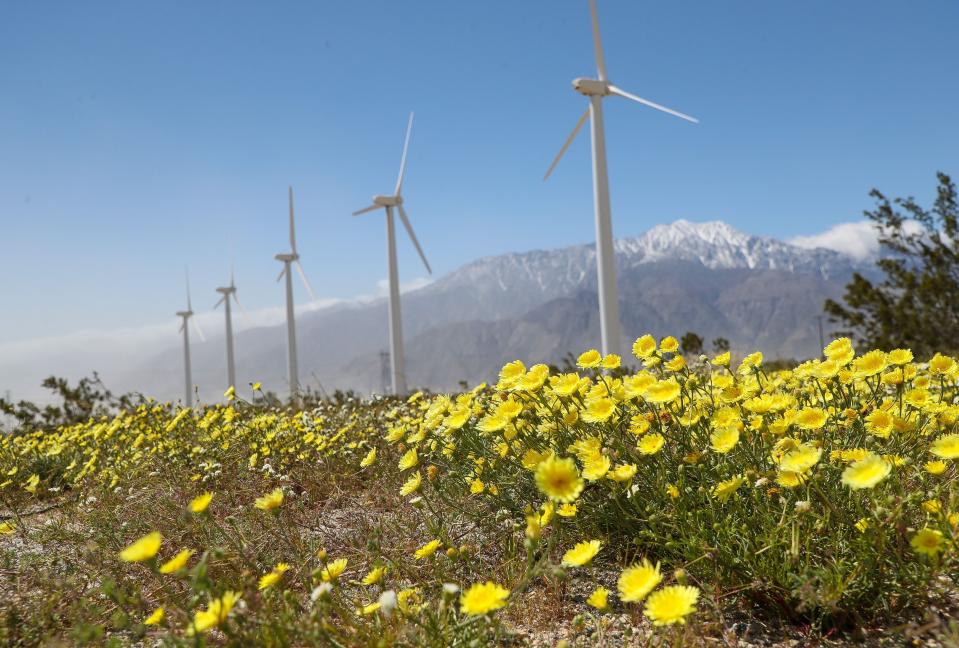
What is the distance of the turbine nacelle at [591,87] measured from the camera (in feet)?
57.9

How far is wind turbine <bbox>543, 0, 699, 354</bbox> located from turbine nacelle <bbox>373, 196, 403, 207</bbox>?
386 inches

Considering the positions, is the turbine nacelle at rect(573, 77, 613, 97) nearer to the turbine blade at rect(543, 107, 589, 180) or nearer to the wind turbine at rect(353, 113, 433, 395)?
the turbine blade at rect(543, 107, 589, 180)

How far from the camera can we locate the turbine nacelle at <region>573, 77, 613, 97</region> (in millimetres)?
17641

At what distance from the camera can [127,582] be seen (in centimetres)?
309

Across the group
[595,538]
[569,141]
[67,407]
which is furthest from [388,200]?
[595,538]

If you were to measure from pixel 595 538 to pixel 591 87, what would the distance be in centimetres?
1664

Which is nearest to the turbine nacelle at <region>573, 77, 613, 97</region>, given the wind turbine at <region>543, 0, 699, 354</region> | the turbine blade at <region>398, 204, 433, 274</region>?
the wind turbine at <region>543, 0, 699, 354</region>

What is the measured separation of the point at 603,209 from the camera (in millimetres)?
16219

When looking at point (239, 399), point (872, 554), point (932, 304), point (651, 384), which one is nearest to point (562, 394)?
point (651, 384)

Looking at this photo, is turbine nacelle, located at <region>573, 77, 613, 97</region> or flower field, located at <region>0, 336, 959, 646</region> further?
turbine nacelle, located at <region>573, 77, 613, 97</region>

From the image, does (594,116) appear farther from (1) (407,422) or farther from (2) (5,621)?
(2) (5,621)

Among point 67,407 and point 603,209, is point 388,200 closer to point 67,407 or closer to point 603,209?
point 603,209

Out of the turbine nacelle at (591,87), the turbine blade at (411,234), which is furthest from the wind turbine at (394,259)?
the turbine nacelle at (591,87)

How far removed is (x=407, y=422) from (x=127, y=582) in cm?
209
